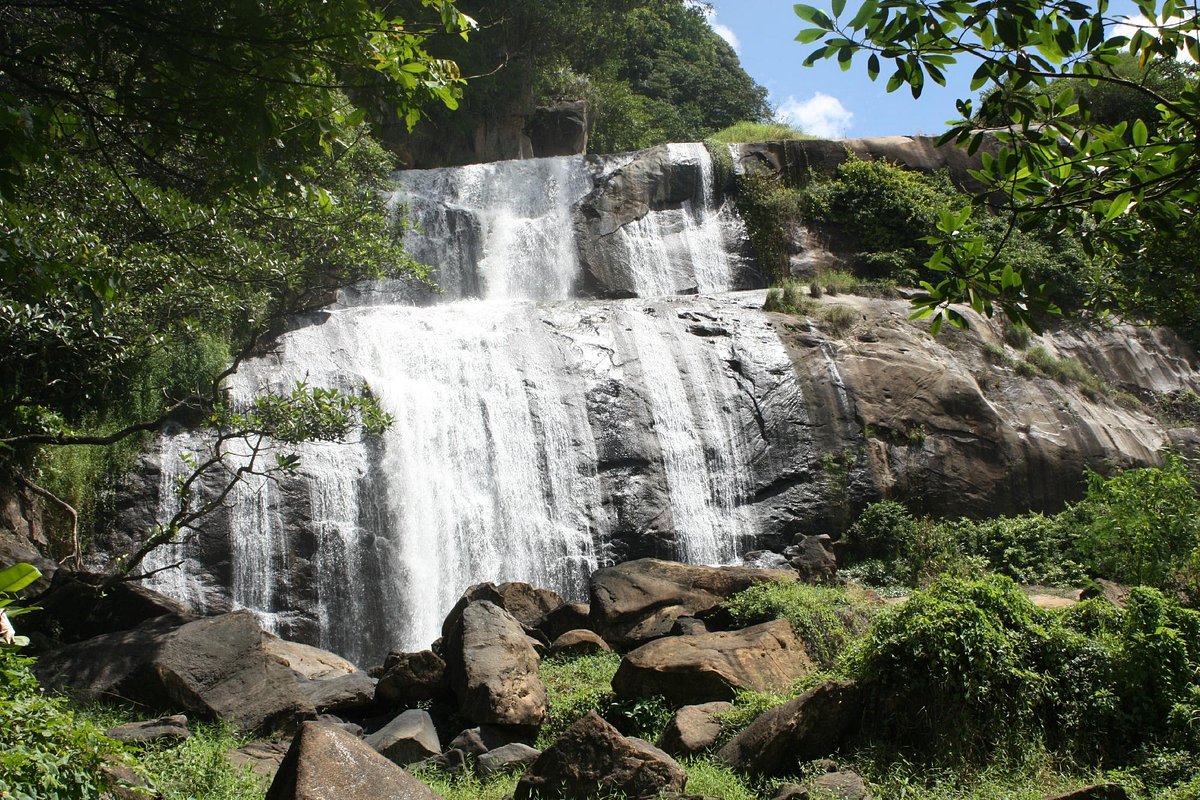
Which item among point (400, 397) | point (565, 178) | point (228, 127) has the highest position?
point (565, 178)

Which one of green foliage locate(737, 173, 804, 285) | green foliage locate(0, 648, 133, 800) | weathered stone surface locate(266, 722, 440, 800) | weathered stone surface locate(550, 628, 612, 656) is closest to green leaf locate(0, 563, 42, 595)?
green foliage locate(0, 648, 133, 800)

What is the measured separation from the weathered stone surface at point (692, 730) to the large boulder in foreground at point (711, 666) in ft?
1.47

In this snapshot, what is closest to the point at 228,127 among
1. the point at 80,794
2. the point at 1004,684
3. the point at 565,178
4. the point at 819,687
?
the point at 80,794

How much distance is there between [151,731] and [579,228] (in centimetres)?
1758

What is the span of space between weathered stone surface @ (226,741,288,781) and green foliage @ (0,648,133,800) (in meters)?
3.13

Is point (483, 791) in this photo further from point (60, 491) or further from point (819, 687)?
point (60, 491)

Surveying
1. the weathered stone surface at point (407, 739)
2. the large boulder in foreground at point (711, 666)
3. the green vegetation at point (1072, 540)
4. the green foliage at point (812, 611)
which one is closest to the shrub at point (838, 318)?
the green vegetation at point (1072, 540)

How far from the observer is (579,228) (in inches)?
921

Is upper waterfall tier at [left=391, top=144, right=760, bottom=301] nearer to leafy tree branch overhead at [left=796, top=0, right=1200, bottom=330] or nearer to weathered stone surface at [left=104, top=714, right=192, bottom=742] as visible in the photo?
weathered stone surface at [left=104, top=714, right=192, bottom=742]

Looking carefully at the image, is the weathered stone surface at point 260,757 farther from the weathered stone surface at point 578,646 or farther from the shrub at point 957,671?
the shrub at point 957,671

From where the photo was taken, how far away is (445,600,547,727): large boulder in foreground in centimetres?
874

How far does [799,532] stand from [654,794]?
415 inches

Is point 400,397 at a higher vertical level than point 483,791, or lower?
higher

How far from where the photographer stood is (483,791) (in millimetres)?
7141
